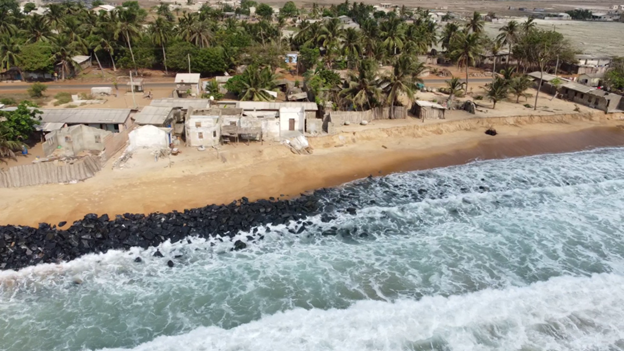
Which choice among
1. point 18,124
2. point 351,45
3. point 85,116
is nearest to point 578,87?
point 351,45

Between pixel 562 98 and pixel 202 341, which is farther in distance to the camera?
pixel 562 98

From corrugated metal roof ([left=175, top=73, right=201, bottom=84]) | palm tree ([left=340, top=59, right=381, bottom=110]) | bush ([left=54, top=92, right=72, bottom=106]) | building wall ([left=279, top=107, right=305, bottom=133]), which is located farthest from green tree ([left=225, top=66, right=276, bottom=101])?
bush ([left=54, top=92, right=72, bottom=106])

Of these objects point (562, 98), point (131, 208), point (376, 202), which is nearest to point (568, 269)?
point (376, 202)

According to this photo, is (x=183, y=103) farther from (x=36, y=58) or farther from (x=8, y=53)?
(x=8, y=53)

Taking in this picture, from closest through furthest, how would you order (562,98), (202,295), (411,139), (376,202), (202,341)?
(202,341) → (202,295) → (376,202) → (411,139) → (562,98)

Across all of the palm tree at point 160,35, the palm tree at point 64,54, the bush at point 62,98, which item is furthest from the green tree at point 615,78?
the palm tree at point 64,54

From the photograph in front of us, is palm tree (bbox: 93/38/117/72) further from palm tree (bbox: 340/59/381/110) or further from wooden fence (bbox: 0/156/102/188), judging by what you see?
palm tree (bbox: 340/59/381/110)

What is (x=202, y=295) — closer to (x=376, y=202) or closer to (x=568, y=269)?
(x=376, y=202)
